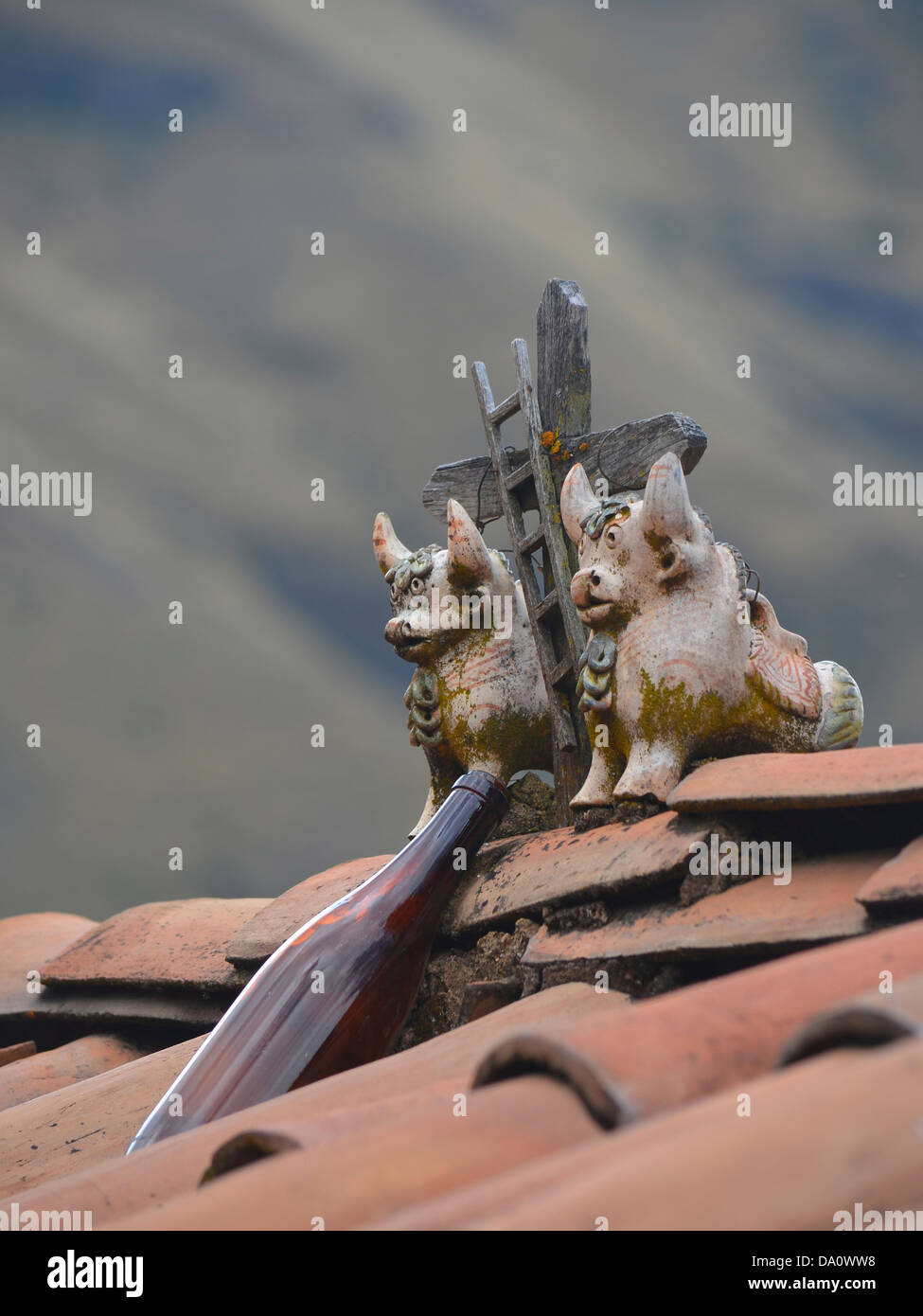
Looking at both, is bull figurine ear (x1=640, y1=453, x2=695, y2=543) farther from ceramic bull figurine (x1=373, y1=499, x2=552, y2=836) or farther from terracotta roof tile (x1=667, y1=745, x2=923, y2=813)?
ceramic bull figurine (x1=373, y1=499, x2=552, y2=836)

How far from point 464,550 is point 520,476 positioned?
57 cm

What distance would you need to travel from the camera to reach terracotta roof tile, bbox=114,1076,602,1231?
1.29 m

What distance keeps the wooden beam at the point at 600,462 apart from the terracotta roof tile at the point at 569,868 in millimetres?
1260

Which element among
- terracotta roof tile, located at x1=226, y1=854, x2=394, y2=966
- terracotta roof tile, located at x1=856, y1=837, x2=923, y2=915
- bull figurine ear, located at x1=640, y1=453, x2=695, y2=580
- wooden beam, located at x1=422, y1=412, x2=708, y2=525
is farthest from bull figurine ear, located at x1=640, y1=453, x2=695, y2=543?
terracotta roof tile, located at x1=226, y1=854, x2=394, y2=966

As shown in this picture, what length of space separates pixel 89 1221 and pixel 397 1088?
2.09ft

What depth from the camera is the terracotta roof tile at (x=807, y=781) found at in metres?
2.53

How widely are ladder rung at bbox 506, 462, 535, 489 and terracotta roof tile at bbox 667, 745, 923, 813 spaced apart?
172 centimetres

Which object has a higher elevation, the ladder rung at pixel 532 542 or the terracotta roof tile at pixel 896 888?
the ladder rung at pixel 532 542

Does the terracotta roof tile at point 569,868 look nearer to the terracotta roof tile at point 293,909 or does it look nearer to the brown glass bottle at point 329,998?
the brown glass bottle at point 329,998

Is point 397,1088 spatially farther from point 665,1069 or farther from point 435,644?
point 435,644

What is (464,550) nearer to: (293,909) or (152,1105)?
(293,909)

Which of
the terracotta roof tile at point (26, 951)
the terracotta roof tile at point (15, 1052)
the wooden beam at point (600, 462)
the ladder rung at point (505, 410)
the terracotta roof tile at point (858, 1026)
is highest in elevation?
the ladder rung at point (505, 410)

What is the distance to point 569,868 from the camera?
3.23 m

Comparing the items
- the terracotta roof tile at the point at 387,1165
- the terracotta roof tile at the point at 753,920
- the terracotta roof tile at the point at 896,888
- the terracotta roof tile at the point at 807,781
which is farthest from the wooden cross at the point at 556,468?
the terracotta roof tile at the point at 387,1165
